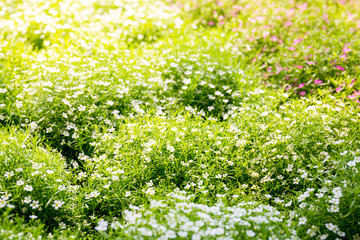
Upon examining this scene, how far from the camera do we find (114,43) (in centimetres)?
617

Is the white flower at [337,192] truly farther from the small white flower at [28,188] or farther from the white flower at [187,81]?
the small white flower at [28,188]

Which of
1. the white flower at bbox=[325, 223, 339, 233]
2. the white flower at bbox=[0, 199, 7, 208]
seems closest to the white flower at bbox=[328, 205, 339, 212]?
the white flower at bbox=[325, 223, 339, 233]

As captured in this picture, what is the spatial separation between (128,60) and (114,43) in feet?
2.26

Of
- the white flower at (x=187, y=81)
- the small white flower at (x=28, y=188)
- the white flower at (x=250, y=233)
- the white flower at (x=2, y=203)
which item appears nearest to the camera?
the white flower at (x=250, y=233)

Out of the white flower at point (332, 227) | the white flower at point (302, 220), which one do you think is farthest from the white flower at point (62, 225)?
the white flower at point (332, 227)

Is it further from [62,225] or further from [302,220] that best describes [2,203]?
[302,220]

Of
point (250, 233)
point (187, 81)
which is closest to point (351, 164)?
point (250, 233)

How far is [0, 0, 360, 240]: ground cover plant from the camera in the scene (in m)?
3.20

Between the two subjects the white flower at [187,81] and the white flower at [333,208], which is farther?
the white flower at [187,81]

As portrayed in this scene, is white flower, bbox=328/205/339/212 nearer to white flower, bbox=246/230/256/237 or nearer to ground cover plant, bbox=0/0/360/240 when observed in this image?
ground cover plant, bbox=0/0/360/240

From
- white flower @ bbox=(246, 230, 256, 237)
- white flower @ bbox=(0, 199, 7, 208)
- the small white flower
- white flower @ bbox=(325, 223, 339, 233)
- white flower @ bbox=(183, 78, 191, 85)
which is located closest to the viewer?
white flower @ bbox=(246, 230, 256, 237)

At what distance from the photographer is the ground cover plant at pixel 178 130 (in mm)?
3203

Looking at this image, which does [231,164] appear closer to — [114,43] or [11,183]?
[11,183]

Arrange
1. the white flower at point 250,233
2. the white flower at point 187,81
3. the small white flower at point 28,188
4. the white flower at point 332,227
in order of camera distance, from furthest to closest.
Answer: the white flower at point 187,81 < the small white flower at point 28,188 < the white flower at point 332,227 < the white flower at point 250,233
